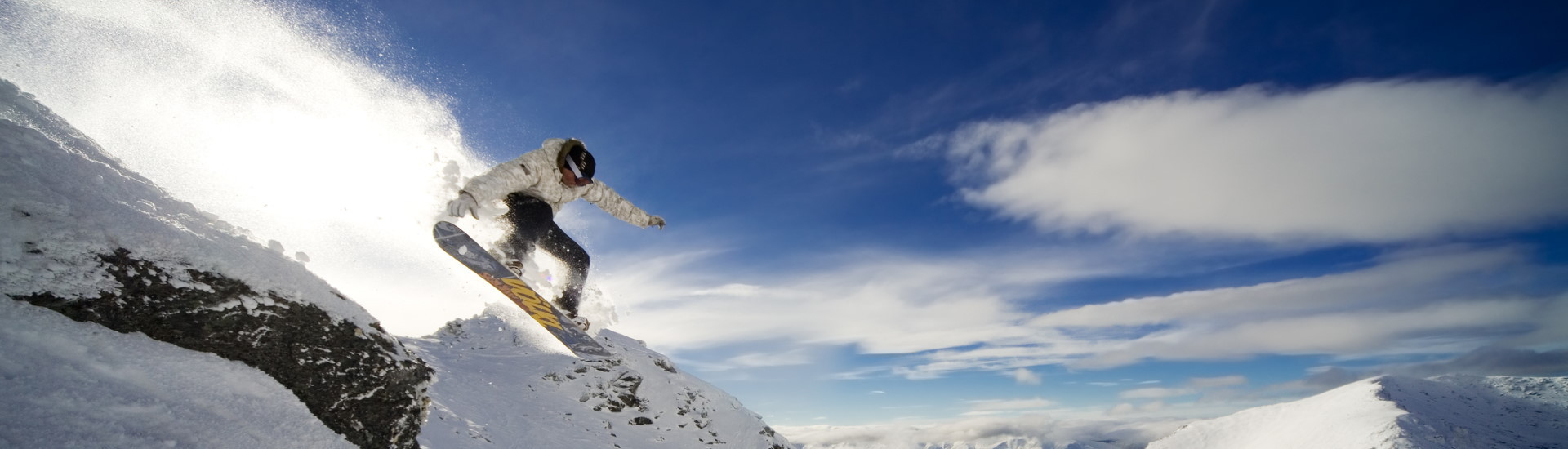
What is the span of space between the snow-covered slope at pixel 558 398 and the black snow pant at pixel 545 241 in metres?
5.68

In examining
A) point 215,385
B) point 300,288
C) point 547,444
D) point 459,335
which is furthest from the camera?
point 459,335

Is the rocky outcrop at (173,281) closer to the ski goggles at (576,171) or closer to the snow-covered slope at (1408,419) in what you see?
the ski goggles at (576,171)

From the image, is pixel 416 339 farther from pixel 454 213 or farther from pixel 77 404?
→ pixel 77 404

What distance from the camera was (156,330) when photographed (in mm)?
3824

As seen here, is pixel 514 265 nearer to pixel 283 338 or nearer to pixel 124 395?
pixel 283 338

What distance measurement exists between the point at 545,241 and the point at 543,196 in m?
1.00

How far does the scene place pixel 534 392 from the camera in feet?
66.2

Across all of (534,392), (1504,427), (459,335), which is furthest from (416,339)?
(1504,427)

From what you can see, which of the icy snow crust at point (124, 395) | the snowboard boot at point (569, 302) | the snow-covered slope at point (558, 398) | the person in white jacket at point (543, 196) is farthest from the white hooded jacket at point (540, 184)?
the snow-covered slope at point (558, 398)

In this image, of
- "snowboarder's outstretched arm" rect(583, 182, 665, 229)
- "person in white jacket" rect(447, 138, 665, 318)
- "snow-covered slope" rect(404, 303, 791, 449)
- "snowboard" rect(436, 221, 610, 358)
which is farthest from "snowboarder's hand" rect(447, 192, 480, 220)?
"snow-covered slope" rect(404, 303, 791, 449)

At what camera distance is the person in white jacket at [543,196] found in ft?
23.4

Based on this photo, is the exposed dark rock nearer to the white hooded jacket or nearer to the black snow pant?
the white hooded jacket

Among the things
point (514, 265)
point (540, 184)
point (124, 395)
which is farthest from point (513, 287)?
point (124, 395)

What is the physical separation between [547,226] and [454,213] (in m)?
2.14
